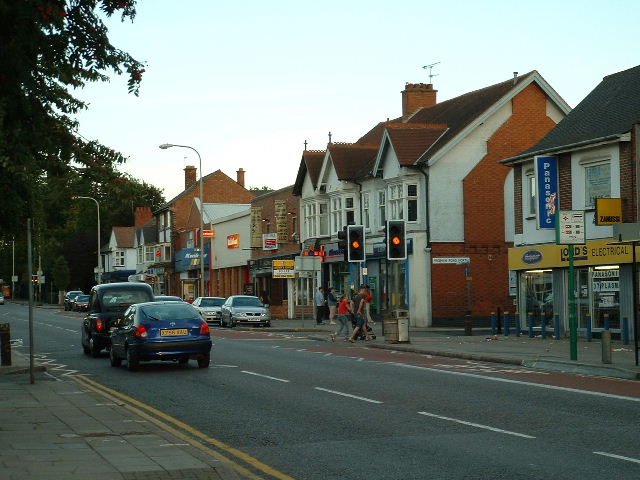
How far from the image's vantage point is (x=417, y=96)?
59.4 meters

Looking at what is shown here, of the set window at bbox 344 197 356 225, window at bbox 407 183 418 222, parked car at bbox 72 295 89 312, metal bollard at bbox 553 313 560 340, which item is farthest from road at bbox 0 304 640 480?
parked car at bbox 72 295 89 312

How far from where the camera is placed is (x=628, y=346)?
92.8 ft

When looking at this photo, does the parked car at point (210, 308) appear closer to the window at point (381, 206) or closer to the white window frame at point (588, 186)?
the window at point (381, 206)

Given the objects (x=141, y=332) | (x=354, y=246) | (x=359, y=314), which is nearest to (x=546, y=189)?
(x=354, y=246)

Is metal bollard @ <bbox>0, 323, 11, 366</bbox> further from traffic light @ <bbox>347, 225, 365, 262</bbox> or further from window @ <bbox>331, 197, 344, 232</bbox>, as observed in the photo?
window @ <bbox>331, 197, 344, 232</bbox>

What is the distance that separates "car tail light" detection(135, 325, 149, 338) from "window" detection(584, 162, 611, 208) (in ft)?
51.2

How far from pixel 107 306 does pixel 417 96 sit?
112 feet

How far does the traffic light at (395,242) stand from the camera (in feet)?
99.6

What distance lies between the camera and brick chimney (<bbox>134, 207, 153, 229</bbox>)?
11894 cm

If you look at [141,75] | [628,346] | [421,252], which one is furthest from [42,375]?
[421,252]

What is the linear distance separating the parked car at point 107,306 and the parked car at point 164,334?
4468mm

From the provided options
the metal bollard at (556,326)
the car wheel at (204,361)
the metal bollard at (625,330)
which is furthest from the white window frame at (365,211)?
the car wheel at (204,361)

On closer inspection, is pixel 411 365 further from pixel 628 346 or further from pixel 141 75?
pixel 141 75

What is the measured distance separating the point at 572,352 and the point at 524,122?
83.8 ft
